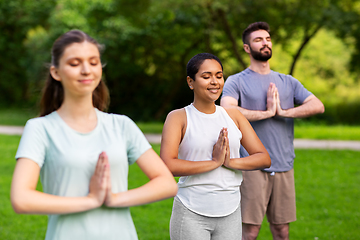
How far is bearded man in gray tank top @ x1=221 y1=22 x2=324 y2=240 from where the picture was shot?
12.2 ft

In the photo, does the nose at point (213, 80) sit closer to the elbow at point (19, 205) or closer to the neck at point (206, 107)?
the neck at point (206, 107)

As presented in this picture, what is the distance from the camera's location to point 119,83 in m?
23.9

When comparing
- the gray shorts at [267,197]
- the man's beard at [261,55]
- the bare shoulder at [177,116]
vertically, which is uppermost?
the man's beard at [261,55]

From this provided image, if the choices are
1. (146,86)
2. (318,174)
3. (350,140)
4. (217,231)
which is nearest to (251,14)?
(350,140)

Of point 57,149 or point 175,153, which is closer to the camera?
point 57,149

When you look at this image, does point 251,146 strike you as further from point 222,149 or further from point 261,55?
point 261,55

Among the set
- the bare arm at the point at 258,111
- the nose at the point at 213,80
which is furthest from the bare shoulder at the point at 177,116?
the bare arm at the point at 258,111

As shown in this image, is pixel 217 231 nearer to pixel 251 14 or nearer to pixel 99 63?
pixel 99 63

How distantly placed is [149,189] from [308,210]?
5.52 metres


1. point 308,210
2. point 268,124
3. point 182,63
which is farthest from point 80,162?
point 182,63

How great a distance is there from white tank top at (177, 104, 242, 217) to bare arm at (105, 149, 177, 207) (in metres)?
0.69

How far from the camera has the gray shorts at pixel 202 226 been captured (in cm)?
271

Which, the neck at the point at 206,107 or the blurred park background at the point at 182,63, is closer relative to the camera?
the neck at the point at 206,107

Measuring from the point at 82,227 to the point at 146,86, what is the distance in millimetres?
22236
